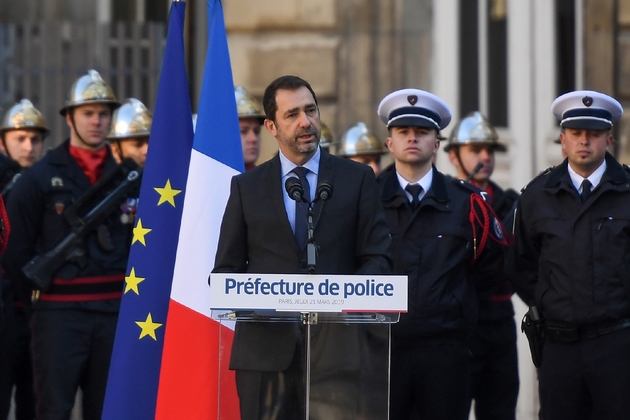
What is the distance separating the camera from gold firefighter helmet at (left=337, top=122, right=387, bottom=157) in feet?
32.0

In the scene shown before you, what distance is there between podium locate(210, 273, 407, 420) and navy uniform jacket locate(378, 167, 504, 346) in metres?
1.32

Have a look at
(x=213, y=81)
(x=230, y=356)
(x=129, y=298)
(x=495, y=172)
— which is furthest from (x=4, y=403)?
(x=495, y=172)

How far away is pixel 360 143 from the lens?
9805 mm

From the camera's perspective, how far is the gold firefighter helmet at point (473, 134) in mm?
9391

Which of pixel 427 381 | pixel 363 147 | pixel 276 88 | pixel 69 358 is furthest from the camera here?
pixel 363 147

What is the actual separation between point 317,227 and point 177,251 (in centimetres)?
147

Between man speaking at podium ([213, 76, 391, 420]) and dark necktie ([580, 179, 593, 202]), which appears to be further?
dark necktie ([580, 179, 593, 202])

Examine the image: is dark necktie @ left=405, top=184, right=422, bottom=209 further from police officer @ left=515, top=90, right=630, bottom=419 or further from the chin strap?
the chin strap

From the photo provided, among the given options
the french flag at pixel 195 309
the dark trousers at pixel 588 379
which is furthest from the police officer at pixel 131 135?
the dark trousers at pixel 588 379

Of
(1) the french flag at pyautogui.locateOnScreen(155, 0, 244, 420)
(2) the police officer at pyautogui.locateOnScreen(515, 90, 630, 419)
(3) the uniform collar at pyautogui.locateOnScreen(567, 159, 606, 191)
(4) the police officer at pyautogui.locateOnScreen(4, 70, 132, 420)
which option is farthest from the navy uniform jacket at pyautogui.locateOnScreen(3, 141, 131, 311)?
(3) the uniform collar at pyautogui.locateOnScreen(567, 159, 606, 191)

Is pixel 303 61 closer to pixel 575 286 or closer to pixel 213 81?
pixel 213 81

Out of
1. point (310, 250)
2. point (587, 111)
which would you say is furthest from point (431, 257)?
point (310, 250)

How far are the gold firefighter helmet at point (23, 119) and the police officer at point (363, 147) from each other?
6.61ft

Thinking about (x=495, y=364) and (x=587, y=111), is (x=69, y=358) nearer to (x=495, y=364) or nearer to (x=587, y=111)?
(x=495, y=364)
